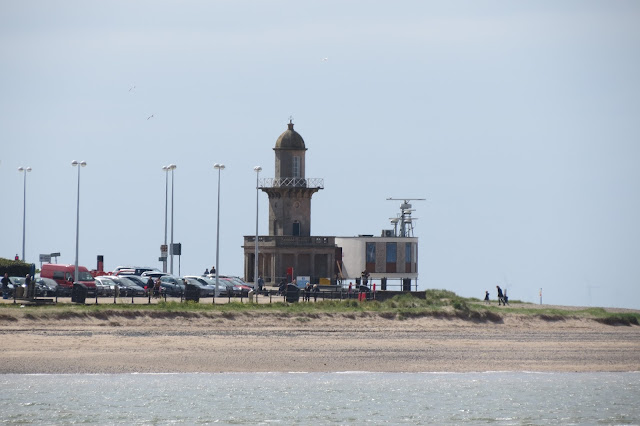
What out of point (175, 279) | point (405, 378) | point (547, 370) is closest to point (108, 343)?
point (405, 378)

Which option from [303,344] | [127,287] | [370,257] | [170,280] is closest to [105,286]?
[127,287]

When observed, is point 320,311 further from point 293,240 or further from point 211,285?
point 293,240

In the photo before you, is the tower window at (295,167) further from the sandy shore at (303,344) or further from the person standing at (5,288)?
the sandy shore at (303,344)

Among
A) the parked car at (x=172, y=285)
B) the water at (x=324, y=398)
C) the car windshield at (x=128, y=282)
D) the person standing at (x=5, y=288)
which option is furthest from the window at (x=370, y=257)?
the water at (x=324, y=398)

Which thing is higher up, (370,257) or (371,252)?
(371,252)

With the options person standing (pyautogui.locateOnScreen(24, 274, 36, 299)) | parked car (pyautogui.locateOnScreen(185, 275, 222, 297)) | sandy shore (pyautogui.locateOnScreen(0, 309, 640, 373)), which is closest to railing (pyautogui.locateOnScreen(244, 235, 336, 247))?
parked car (pyautogui.locateOnScreen(185, 275, 222, 297))

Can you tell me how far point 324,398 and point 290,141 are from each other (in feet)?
150

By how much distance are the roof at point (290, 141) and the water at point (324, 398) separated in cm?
4255

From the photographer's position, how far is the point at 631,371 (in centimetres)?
3888

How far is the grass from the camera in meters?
48.5

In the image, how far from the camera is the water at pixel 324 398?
3222cm

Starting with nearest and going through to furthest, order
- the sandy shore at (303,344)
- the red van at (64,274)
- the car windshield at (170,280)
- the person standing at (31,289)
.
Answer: the sandy shore at (303,344), the person standing at (31,289), the red van at (64,274), the car windshield at (170,280)

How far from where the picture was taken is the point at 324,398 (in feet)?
114

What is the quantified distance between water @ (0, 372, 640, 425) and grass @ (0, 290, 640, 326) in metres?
12.0
